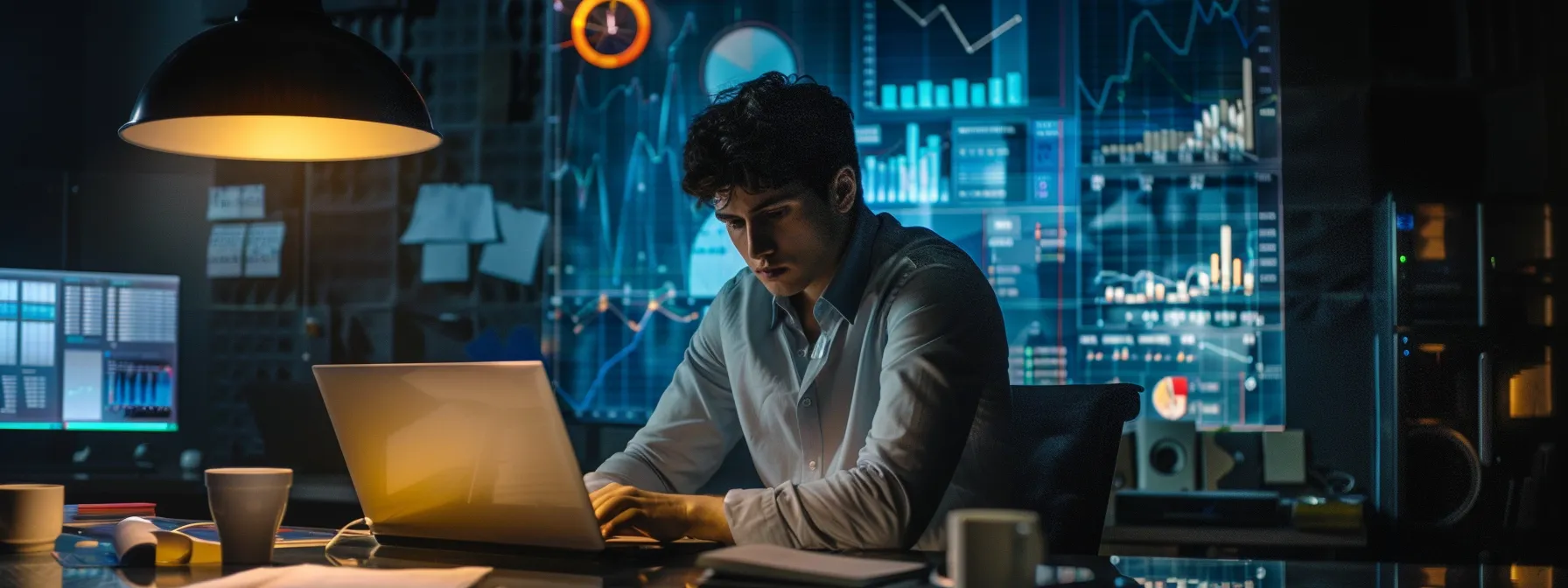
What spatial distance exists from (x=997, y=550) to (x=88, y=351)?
2.89 meters

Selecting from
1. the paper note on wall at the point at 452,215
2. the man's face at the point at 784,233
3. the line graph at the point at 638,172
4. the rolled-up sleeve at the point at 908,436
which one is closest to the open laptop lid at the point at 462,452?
the rolled-up sleeve at the point at 908,436

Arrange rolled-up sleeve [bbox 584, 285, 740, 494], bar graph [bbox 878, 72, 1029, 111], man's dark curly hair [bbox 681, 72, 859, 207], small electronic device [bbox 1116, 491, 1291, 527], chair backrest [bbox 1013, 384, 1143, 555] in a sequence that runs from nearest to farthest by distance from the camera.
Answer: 1. chair backrest [bbox 1013, 384, 1143, 555]
2. man's dark curly hair [bbox 681, 72, 859, 207]
3. rolled-up sleeve [bbox 584, 285, 740, 494]
4. small electronic device [bbox 1116, 491, 1291, 527]
5. bar graph [bbox 878, 72, 1029, 111]

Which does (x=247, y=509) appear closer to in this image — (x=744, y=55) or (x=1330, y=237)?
(x=744, y=55)

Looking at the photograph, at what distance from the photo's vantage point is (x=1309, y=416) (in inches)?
126

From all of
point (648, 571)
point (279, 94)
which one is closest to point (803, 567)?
point (648, 571)

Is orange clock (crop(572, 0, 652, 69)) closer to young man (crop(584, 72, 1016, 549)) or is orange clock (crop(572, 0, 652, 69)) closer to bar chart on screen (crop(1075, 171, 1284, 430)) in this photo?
bar chart on screen (crop(1075, 171, 1284, 430))

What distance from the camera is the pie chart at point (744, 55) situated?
11.4ft

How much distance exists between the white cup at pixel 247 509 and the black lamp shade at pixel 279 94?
62 centimetres

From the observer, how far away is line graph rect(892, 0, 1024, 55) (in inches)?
132

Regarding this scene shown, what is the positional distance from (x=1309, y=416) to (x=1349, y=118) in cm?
72

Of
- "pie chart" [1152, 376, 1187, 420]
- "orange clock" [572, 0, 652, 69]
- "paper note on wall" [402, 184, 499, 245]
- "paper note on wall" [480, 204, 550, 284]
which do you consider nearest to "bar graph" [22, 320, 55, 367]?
"paper note on wall" [402, 184, 499, 245]

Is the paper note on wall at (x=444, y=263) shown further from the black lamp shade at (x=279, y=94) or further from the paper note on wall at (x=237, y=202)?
the black lamp shade at (x=279, y=94)

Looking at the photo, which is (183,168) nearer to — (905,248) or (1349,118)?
(905,248)

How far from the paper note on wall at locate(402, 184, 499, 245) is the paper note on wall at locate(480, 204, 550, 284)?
0.03 meters
